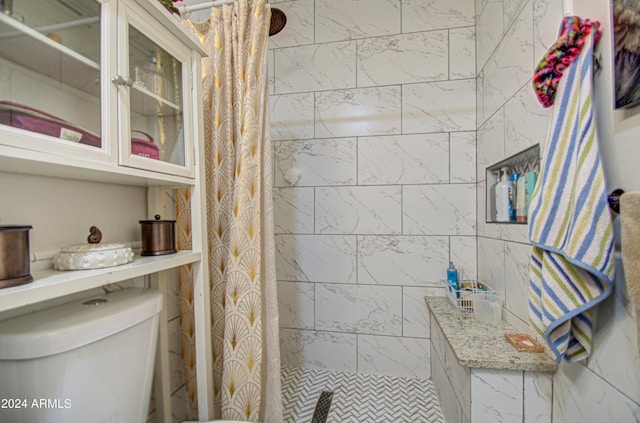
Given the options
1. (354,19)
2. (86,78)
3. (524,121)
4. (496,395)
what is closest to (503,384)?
(496,395)

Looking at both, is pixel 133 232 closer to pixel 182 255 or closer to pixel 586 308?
pixel 182 255

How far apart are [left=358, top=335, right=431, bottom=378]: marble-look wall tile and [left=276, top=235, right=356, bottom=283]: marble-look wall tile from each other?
430 millimetres

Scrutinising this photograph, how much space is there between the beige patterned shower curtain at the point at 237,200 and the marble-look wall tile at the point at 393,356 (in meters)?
0.73

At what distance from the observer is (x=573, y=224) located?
66cm

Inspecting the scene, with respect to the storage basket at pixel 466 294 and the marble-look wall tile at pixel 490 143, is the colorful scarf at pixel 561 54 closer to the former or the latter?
the marble-look wall tile at pixel 490 143

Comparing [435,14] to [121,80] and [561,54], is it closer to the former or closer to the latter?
[561,54]

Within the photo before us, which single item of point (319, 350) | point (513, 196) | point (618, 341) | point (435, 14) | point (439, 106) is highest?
point (435, 14)

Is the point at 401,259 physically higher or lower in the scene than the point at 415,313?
higher

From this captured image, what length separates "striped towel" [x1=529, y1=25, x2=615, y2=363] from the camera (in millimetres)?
617

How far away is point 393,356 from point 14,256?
1.78 m

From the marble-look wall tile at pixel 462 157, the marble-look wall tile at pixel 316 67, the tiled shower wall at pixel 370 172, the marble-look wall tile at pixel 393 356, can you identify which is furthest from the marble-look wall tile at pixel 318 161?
the marble-look wall tile at pixel 393 356

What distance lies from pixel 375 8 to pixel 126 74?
164cm

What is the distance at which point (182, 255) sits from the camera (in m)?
0.89

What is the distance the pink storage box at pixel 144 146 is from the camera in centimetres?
75
